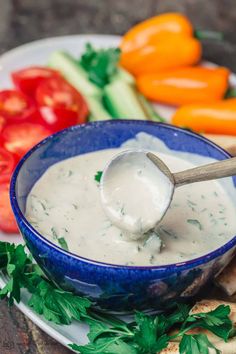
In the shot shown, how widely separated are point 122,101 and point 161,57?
38cm

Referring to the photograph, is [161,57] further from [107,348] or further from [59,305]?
[107,348]

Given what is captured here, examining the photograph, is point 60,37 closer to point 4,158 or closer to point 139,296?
point 4,158

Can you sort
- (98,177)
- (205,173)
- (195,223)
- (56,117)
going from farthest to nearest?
1. (56,117)
2. (98,177)
3. (195,223)
4. (205,173)

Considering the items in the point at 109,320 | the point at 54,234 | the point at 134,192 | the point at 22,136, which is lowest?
the point at 109,320

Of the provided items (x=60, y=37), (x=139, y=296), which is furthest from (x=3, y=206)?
(x=60, y=37)

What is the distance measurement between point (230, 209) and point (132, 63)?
1.26 m

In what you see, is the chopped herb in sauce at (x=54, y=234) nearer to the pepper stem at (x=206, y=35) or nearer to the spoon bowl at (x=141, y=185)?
the spoon bowl at (x=141, y=185)

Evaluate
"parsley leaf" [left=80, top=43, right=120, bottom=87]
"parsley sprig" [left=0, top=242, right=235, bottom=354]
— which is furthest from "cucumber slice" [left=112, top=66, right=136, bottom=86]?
"parsley sprig" [left=0, top=242, right=235, bottom=354]

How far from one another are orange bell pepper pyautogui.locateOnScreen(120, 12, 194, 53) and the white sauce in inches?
54.4

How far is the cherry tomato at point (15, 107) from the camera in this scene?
9.78ft

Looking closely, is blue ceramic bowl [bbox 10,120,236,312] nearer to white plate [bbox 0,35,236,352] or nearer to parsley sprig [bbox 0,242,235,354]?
parsley sprig [bbox 0,242,235,354]

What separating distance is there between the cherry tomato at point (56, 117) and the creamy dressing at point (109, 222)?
1.67 ft

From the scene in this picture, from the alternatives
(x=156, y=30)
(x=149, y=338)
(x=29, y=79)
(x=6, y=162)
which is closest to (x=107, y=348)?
(x=149, y=338)

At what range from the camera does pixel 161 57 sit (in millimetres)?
3404
